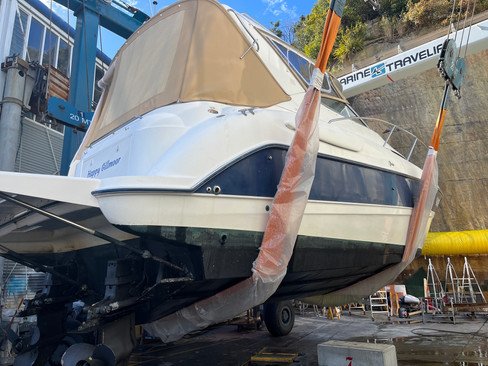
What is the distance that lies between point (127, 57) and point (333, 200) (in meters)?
2.24

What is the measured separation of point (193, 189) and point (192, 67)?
1.04 meters

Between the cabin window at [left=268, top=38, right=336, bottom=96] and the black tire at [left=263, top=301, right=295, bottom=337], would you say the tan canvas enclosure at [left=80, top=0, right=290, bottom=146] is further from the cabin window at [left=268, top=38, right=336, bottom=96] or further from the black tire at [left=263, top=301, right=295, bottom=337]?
the black tire at [left=263, top=301, right=295, bottom=337]

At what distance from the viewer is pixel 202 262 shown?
81.3 inches

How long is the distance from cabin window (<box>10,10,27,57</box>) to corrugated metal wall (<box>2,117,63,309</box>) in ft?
5.40

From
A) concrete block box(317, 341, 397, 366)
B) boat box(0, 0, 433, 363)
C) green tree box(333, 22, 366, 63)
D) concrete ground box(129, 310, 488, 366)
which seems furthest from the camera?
green tree box(333, 22, 366, 63)

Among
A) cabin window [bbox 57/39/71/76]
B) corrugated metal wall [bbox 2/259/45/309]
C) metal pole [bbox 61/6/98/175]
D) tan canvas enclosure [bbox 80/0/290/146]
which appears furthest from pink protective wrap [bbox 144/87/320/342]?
cabin window [bbox 57/39/71/76]

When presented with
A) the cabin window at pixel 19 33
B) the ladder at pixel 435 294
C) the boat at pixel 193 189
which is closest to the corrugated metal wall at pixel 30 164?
the cabin window at pixel 19 33

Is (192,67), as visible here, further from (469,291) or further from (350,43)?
(350,43)

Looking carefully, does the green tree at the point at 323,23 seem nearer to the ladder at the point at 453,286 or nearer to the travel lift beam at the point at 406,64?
the travel lift beam at the point at 406,64

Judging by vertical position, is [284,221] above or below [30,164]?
below

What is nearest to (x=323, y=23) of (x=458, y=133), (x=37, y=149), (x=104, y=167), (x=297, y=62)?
(x=458, y=133)

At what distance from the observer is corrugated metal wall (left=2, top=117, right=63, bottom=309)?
7.65m

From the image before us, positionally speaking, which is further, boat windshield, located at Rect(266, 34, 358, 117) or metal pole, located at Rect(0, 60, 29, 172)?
metal pole, located at Rect(0, 60, 29, 172)

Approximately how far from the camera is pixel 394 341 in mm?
5121
